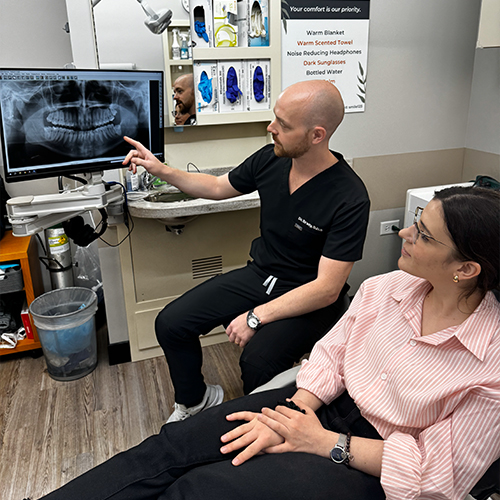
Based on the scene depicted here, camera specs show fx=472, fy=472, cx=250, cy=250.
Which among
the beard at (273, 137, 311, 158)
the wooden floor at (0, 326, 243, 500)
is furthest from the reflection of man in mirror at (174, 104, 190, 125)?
the wooden floor at (0, 326, 243, 500)

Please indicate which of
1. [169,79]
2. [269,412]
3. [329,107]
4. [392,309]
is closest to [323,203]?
[329,107]

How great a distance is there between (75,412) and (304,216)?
1.28 m

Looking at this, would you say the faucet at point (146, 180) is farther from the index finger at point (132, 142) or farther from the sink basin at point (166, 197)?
the index finger at point (132, 142)

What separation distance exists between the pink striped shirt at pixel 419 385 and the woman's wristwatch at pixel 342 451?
3.5 inches

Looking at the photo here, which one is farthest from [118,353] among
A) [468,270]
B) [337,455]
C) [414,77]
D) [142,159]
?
[414,77]

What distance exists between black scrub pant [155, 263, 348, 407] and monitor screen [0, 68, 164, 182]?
0.61m

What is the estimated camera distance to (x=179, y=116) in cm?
217

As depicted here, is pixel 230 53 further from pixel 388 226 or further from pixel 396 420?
pixel 396 420

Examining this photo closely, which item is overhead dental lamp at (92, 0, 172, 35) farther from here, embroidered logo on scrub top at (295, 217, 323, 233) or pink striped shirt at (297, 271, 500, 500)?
pink striped shirt at (297, 271, 500, 500)

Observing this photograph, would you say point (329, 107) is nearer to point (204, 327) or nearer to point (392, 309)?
point (392, 309)

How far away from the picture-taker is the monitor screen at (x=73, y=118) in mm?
1581

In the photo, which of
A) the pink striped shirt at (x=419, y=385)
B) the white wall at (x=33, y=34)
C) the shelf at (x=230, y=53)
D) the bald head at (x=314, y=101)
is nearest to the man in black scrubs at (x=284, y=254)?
the bald head at (x=314, y=101)

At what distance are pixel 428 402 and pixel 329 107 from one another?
3.42ft

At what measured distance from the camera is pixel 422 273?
106cm
